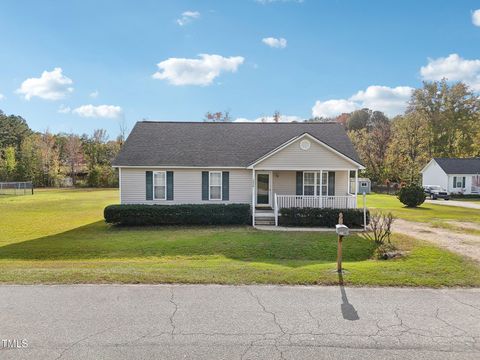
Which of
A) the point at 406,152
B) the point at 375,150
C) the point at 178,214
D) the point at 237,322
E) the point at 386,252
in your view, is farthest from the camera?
the point at 375,150

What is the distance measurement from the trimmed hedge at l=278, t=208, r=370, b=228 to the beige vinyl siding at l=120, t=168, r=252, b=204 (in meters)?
2.91

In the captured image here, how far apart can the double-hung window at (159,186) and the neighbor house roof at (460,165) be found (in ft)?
117

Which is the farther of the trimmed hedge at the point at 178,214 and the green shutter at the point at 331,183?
the green shutter at the point at 331,183

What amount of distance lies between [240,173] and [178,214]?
3998 millimetres

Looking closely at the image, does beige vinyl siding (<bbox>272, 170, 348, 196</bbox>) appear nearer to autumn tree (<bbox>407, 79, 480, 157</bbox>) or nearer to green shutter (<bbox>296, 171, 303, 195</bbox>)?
green shutter (<bbox>296, 171, 303, 195</bbox>)

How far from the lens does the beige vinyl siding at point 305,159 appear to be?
1619 cm

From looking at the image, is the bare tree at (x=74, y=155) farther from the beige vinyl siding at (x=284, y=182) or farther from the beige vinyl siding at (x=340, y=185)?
the beige vinyl siding at (x=340, y=185)

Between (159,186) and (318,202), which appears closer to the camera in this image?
(318,202)

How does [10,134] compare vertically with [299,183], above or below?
above

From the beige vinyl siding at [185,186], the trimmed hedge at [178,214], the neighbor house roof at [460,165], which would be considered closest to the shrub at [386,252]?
the trimmed hedge at [178,214]

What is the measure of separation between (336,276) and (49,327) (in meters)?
5.38

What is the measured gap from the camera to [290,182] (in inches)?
698

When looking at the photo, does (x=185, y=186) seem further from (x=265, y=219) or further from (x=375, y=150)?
(x=375, y=150)

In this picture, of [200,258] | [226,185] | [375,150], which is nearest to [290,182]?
[226,185]
